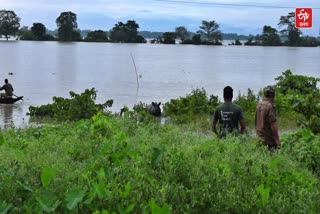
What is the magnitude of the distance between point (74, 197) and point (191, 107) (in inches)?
621

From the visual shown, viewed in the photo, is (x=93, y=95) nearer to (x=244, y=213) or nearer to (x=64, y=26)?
(x=244, y=213)

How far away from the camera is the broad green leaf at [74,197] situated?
3673 mm

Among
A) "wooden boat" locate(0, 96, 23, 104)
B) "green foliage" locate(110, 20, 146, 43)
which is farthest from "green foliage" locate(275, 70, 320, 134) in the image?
"green foliage" locate(110, 20, 146, 43)

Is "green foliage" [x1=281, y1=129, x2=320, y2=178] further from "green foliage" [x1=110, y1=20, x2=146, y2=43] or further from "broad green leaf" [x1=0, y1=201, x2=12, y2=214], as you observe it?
"green foliage" [x1=110, y1=20, x2=146, y2=43]

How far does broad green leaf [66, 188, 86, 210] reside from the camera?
3673 mm

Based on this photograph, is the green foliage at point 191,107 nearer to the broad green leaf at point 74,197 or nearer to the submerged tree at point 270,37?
the broad green leaf at point 74,197

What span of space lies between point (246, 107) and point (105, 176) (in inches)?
602

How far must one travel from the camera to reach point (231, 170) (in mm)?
4879

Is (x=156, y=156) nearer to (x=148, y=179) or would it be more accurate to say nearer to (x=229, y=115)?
(x=148, y=179)

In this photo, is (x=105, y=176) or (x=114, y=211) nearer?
(x=114, y=211)

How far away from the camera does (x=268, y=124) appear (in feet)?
29.9

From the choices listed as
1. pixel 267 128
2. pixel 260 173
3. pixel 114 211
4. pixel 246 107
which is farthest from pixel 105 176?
pixel 246 107

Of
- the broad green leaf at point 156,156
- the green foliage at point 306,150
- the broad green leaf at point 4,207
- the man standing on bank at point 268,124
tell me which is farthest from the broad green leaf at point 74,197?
the man standing on bank at point 268,124

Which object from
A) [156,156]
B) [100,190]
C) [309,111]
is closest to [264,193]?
[156,156]
